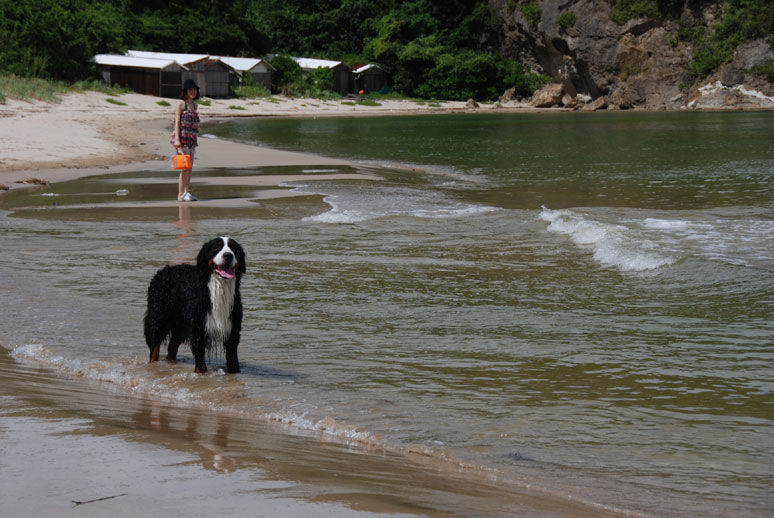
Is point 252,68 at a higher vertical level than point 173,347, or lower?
higher

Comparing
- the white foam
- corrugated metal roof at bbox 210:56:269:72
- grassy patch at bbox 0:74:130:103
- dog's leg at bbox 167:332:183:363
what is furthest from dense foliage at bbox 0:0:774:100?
dog's leg at bbox 167:332:183:363

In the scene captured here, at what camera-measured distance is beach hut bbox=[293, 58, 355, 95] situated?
70.6 metres

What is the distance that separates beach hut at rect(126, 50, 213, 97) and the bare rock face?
27.2 metres

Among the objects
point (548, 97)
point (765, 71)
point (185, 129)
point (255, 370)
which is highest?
point (765, 71)

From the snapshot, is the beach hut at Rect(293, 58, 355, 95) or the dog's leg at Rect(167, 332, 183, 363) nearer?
→ the dog's leg at Rect(167, 332, 183, 363)

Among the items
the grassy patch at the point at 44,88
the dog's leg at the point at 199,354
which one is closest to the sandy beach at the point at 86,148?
the grassy patch at the point at 44,88

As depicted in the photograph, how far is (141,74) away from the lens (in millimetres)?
57000

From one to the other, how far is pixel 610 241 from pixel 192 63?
174 feet

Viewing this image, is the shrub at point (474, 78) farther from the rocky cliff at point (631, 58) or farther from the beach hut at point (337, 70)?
the beach hut at point (337, 70)

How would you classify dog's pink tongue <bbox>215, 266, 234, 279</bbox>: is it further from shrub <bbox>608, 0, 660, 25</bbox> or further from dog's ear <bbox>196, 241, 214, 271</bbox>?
shrub <bbox>608, 0, 660, 25</bbox>

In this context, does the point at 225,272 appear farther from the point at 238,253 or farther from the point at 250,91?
the point at 250,91

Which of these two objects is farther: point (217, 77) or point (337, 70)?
point (337, 70)

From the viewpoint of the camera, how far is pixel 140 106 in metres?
50.0

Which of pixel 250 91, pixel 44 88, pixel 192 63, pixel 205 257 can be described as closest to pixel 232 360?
pixel 205 257
